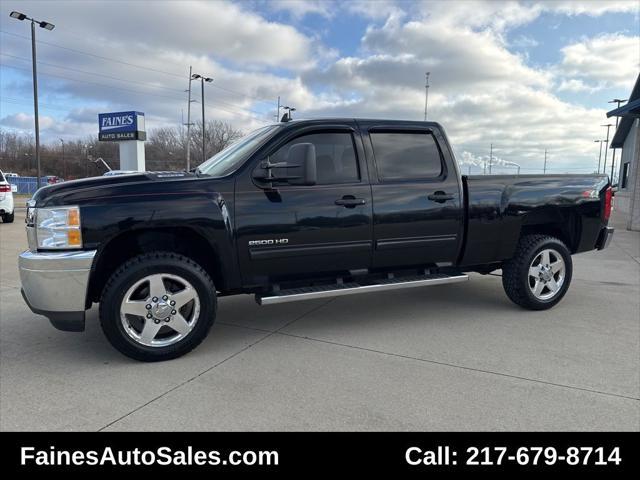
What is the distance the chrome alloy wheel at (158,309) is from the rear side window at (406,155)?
6.74 ft

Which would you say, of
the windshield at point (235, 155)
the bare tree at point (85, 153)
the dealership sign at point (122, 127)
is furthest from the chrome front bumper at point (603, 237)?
the bare tree at point (85, 153)

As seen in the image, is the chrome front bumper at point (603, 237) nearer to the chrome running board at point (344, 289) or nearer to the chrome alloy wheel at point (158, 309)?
the chrome running board at point (344, 289)

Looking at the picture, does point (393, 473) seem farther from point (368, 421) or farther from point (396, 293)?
point (396, 293)

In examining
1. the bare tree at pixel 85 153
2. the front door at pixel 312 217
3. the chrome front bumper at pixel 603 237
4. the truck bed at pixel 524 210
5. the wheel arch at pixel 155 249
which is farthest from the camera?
the bare tree at pixel 85 153

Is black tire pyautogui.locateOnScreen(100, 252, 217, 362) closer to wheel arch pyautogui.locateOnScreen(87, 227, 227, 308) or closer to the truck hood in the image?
wheel arch pyautogui.locateOnScreen(87, 227, 227, 308)

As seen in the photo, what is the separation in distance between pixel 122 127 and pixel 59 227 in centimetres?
2697

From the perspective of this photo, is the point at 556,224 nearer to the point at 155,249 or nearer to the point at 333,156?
the point at 333,156

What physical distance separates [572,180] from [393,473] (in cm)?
424

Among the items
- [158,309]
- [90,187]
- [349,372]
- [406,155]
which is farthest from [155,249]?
[406,155]

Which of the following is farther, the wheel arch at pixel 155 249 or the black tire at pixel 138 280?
the wheel arch at pixel 155 249

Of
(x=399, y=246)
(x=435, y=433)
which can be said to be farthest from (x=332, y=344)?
(x=435, y=433)

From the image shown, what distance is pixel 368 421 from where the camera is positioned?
2885 millimetres

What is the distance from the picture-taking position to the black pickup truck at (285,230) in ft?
11.8

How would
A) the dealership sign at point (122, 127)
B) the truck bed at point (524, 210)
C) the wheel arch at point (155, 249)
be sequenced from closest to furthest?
the wheel arch at point (155, 249)
the truck bed at point (524, 210)
the dealership sign at point (122, 127)
